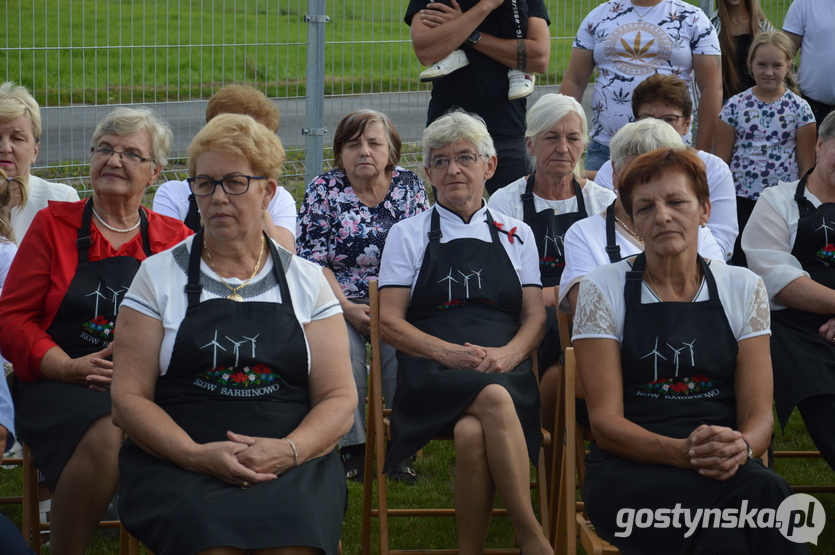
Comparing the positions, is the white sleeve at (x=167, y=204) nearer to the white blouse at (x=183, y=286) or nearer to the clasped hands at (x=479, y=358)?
the white blouse at (x=183, y=286)

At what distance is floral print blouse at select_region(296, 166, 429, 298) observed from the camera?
4.56 m

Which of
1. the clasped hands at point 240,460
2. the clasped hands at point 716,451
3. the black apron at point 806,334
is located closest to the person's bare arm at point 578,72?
the black apron at point 806,334

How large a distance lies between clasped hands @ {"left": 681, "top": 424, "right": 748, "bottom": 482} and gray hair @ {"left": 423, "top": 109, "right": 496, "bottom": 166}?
69.9 inches

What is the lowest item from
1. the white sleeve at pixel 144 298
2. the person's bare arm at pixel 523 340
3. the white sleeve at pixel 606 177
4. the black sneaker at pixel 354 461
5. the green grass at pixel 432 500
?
the green grass at pixel 432 500

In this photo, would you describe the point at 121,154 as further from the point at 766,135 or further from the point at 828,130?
the point at 766,135

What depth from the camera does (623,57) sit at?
5.36 metres

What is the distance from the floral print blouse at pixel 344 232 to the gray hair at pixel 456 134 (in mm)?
528

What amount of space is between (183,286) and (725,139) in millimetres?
4088

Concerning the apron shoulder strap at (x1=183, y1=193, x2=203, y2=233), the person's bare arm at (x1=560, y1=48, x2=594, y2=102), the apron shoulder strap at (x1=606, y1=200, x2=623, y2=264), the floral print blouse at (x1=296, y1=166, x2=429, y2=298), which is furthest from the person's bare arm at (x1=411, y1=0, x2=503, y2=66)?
the apron shoulder strap at (x1=606, y1=200, x2=623, y2=264)

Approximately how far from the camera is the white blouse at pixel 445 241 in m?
3.88

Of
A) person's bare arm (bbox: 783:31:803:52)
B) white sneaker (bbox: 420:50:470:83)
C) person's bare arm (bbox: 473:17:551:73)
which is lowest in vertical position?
white sneaker (bbox: 420:50:470:83)

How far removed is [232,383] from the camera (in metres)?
2.86

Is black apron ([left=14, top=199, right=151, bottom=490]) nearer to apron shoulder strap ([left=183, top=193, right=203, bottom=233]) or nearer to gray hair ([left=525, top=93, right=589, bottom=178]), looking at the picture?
apron shoulder strap ([left=183, top=193, right=203, bottom=233])

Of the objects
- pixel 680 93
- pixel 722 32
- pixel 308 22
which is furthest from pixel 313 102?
pixel 722 32
